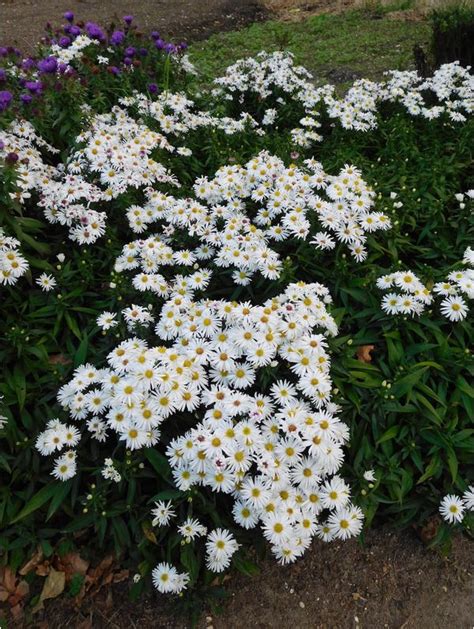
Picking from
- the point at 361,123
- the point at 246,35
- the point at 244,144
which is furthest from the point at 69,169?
the point at 246,35

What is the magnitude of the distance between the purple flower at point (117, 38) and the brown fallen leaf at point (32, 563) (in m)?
3.92

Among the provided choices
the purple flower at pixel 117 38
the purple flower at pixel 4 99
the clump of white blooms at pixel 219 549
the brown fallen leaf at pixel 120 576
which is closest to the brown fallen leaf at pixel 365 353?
the clump of white blooms at pixel 219 549

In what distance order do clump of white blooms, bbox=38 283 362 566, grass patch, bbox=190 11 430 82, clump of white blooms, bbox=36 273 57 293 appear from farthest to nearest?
grass patch, bbox=190 11 430 82 → clump of white blooms, bbox=36 273 57 293 → clump of white blooms, bbox=38 283 362 566

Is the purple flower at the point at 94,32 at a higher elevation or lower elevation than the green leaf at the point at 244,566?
higher

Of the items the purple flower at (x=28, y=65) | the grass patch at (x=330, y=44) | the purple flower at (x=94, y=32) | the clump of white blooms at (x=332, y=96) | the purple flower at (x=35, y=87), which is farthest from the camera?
the grass patch at (x=330, y=44)

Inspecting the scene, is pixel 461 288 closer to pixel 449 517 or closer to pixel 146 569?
pixel 449 517

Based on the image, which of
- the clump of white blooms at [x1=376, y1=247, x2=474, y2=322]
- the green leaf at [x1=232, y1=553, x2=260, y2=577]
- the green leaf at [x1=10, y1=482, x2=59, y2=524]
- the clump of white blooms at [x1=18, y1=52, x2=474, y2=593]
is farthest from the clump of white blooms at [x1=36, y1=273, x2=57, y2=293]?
the clump of white blooms at [x1=376, y1=247, x2=474, y2=322]

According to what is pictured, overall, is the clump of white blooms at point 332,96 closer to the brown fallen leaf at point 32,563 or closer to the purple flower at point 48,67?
the purple flower at point 48,67

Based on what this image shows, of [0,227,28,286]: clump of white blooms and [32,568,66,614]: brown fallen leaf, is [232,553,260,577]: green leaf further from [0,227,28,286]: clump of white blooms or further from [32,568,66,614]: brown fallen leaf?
[0,227,28,286]: clump of white blooms

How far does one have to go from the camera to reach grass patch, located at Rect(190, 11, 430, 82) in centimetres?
723

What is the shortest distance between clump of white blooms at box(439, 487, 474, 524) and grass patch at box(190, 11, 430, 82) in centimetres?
591

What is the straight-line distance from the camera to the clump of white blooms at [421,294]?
8.26 ft

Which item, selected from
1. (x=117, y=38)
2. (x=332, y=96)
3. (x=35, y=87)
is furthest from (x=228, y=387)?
(x=117, y=38)

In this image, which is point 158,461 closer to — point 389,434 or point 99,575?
point 99,575
